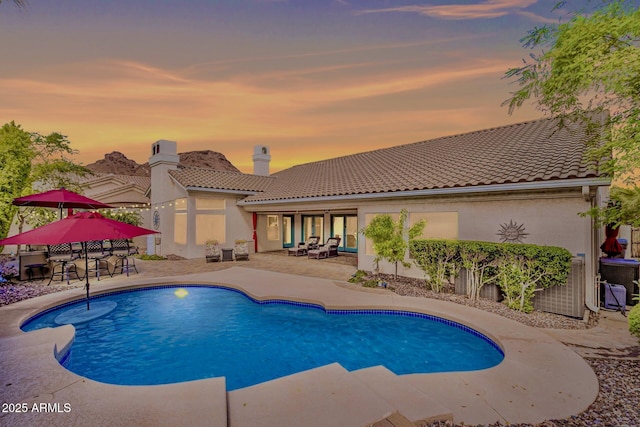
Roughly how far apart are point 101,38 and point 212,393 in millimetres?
13800

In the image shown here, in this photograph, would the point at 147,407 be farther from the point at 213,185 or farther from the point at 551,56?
the point at 213,185

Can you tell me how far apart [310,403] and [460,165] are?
34.7 feet

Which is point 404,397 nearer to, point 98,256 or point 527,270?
point 527,270

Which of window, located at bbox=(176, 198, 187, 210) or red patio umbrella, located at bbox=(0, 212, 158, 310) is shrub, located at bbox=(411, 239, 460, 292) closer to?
red patio umbrella, located at bbox=(0, 212, 158, 310)

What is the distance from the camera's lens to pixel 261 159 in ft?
76.5

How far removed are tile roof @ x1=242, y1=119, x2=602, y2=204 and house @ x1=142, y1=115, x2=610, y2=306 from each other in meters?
0.05

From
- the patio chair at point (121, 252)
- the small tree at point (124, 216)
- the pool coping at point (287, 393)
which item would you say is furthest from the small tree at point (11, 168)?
the pool coping at point (287, 393)

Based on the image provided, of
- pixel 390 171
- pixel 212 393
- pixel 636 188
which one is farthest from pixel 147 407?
pixel 390 171

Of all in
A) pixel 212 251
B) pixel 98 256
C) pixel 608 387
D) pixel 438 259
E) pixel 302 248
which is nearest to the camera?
pixel 608 387

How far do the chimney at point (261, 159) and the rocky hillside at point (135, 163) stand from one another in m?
59.0

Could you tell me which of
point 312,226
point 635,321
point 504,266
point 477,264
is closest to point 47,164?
point 312,226

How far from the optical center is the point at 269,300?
8.38m

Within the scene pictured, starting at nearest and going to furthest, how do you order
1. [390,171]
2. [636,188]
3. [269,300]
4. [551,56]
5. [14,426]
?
[14,426] → [636,188] → [551,56] → [269,300] → [390,171]

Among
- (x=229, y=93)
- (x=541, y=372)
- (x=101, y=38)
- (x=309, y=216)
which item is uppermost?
(x=101, y=38)
